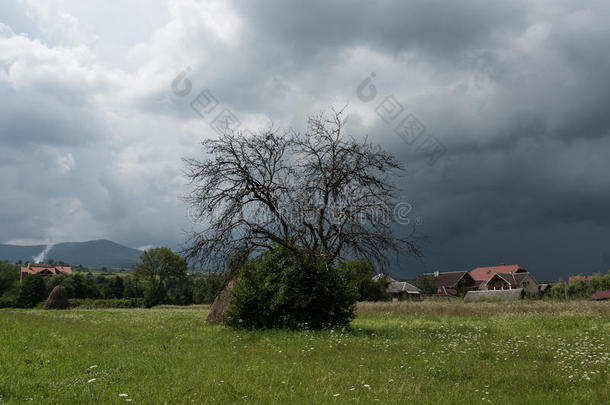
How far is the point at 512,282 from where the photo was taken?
3681 inches

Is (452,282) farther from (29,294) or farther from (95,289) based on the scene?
(29,294)

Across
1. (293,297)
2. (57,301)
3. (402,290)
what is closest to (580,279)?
(402,290)

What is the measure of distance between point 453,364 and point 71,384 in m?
7.99

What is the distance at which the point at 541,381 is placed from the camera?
822cm

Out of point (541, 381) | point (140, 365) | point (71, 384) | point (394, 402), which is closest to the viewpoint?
point (394, 402)

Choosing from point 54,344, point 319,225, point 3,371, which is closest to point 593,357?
point 319,225

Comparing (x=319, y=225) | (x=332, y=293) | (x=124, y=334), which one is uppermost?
(x=319, y=225)

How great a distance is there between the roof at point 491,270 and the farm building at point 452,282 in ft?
53.1

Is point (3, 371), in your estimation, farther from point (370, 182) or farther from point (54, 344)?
point (370, 182)

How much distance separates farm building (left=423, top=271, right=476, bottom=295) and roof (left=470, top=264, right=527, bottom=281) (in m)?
Result: 16.2

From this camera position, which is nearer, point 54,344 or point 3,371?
point 3,371

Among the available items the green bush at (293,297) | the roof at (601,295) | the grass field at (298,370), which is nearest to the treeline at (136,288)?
the roof at (601,295)

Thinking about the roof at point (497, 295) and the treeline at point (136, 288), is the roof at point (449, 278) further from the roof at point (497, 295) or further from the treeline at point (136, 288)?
the roof at point (497, 295)

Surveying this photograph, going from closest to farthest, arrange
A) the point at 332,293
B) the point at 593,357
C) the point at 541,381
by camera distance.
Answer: the point at 541,381 < the point at 593,357 < the point at 332,293
